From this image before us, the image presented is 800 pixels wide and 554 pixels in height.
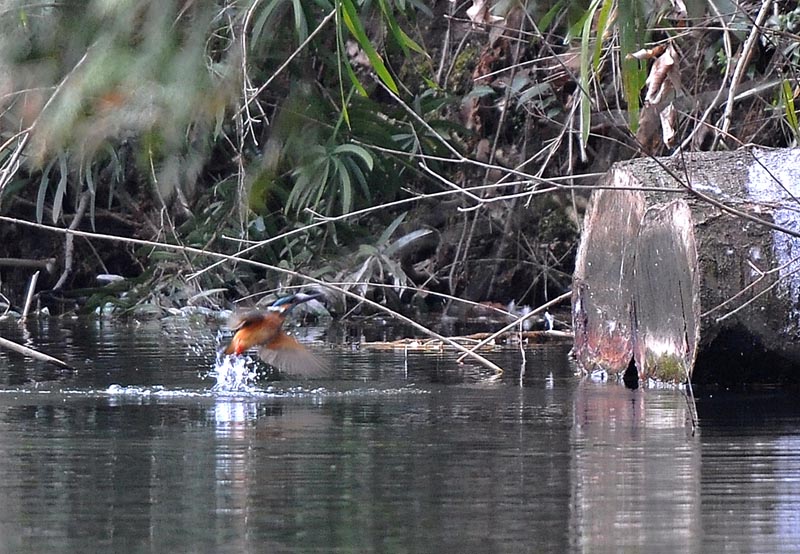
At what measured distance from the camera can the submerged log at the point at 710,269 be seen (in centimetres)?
614

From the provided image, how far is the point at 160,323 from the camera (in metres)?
11.4

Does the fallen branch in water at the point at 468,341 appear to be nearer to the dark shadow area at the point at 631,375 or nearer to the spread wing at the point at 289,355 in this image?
the dark shadow area at the point at 631,375

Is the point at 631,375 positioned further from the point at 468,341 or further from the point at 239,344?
the point at 468,341

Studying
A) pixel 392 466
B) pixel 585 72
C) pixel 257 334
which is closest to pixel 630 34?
pixel 585 72

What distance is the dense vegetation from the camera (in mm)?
9281

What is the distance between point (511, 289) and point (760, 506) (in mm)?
8968

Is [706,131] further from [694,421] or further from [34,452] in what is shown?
[34,452]

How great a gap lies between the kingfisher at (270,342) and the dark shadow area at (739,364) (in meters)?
1.53

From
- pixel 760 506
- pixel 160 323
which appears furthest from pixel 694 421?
pixel 160 323

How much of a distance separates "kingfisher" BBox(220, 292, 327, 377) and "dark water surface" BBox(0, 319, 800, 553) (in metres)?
0.11

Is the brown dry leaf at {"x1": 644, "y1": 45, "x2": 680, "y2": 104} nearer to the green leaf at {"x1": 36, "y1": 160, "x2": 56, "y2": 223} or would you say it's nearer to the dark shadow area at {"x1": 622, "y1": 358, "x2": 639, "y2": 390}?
the dark shadow area at {"x1": 622, "y1": 358, "x2": 639, "y2": 390}

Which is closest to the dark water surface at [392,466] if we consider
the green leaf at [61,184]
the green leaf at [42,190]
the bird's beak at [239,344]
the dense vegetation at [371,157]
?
the bird's beak at [239,344]

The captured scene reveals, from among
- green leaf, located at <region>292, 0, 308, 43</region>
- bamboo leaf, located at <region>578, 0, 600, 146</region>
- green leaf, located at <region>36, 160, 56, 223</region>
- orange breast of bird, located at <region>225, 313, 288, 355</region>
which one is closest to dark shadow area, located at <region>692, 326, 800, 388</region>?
bamboo leaf, located at <region>578, 0, 600, 146</region>

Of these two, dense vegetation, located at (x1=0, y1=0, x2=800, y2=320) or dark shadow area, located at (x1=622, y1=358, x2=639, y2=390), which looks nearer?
dark shadow area, located at (x1=622, y1=358, x2=639, y2=390)
